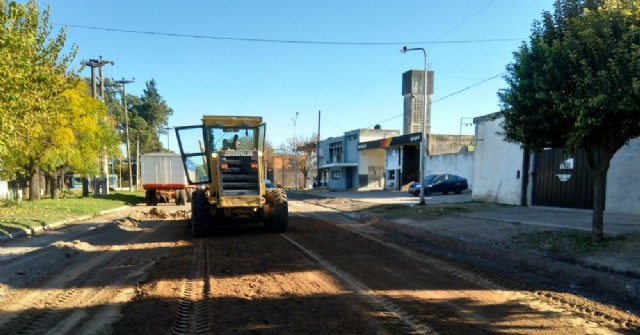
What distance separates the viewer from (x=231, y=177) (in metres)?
11.9

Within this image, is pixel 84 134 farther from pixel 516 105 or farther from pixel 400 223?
pixel 516 105

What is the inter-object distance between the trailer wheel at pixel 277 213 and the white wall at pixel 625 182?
10.3m

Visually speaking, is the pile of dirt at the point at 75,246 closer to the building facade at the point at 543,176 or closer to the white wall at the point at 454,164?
the building facade at the point at 543,176

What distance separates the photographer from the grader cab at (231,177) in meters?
11.9

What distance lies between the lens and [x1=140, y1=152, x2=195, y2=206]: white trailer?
27.8 m

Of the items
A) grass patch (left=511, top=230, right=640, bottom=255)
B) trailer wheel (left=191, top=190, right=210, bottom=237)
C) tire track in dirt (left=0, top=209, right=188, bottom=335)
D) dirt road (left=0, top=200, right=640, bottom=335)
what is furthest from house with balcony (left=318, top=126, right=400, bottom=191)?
tire track in dirt (left=0, top=209, right=188, bottom=335)

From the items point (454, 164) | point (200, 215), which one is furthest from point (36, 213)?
point (454, 164)

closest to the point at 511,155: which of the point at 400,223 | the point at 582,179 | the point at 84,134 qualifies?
the point at 582,179

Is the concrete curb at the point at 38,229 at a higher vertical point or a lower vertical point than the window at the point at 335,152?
lower

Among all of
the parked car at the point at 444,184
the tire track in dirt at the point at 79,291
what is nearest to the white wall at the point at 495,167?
the parked car at the point at 444,184

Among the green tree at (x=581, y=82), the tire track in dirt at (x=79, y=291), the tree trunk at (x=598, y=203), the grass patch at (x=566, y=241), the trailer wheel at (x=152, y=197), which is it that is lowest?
the trailer wheel at (x=152, y=197)

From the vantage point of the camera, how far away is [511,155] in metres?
19.4

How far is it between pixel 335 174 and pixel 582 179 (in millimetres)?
42422

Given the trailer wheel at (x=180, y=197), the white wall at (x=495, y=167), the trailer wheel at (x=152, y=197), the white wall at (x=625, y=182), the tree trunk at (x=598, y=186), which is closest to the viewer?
the tree trunk at (x=598, y=186)
